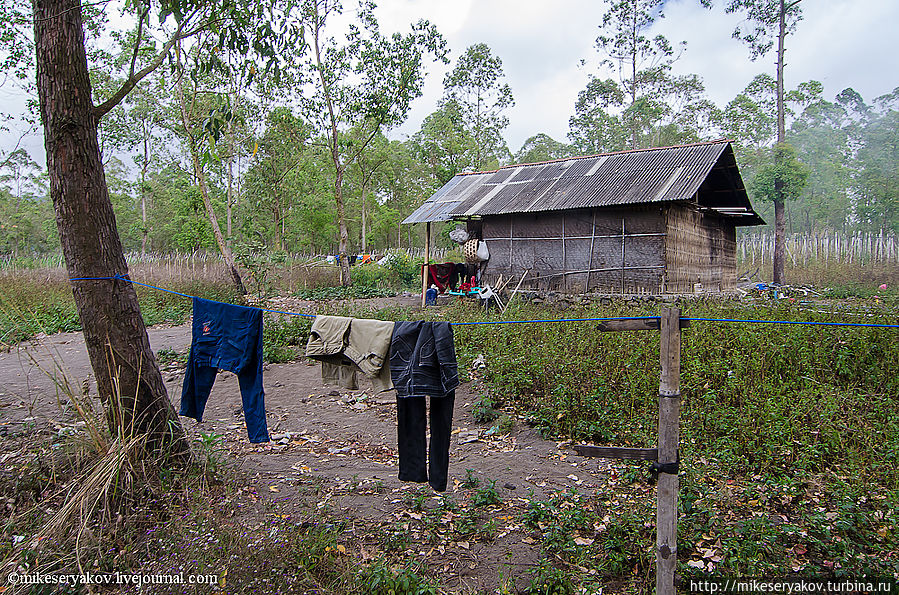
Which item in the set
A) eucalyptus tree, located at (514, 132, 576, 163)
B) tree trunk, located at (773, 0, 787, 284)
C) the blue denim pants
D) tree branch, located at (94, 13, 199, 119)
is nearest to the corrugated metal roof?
tree trunk, located at (773, 0, 787, 284)

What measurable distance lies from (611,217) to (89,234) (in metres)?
12.4

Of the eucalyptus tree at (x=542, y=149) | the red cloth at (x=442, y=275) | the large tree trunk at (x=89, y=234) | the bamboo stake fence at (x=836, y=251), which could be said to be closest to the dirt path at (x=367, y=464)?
the large tree trunk at (x=89, y=234)

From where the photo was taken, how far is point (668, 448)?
2715mm

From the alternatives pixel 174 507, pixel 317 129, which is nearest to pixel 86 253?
pixel 174 507

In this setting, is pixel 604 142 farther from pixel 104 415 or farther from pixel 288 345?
pixel 104 415

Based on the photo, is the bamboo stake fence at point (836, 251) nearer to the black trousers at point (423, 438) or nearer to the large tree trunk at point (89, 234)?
the black trousers at point (423, 438)

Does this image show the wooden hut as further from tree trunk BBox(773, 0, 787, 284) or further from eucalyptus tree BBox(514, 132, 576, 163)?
eucalyptus tree BBox(514, 132, 576, 163)

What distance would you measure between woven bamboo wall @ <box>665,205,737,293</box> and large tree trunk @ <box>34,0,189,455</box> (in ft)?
39.6

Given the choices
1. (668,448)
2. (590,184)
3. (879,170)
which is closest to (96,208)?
(668,448)

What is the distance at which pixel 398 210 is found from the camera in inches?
1676

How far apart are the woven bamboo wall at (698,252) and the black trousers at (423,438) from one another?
36.4 feet

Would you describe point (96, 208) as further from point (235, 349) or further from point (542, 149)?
point (542, 149)

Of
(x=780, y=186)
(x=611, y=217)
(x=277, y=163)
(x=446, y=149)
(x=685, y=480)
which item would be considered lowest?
(x=685, y=480)

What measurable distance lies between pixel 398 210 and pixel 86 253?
3931 cm
